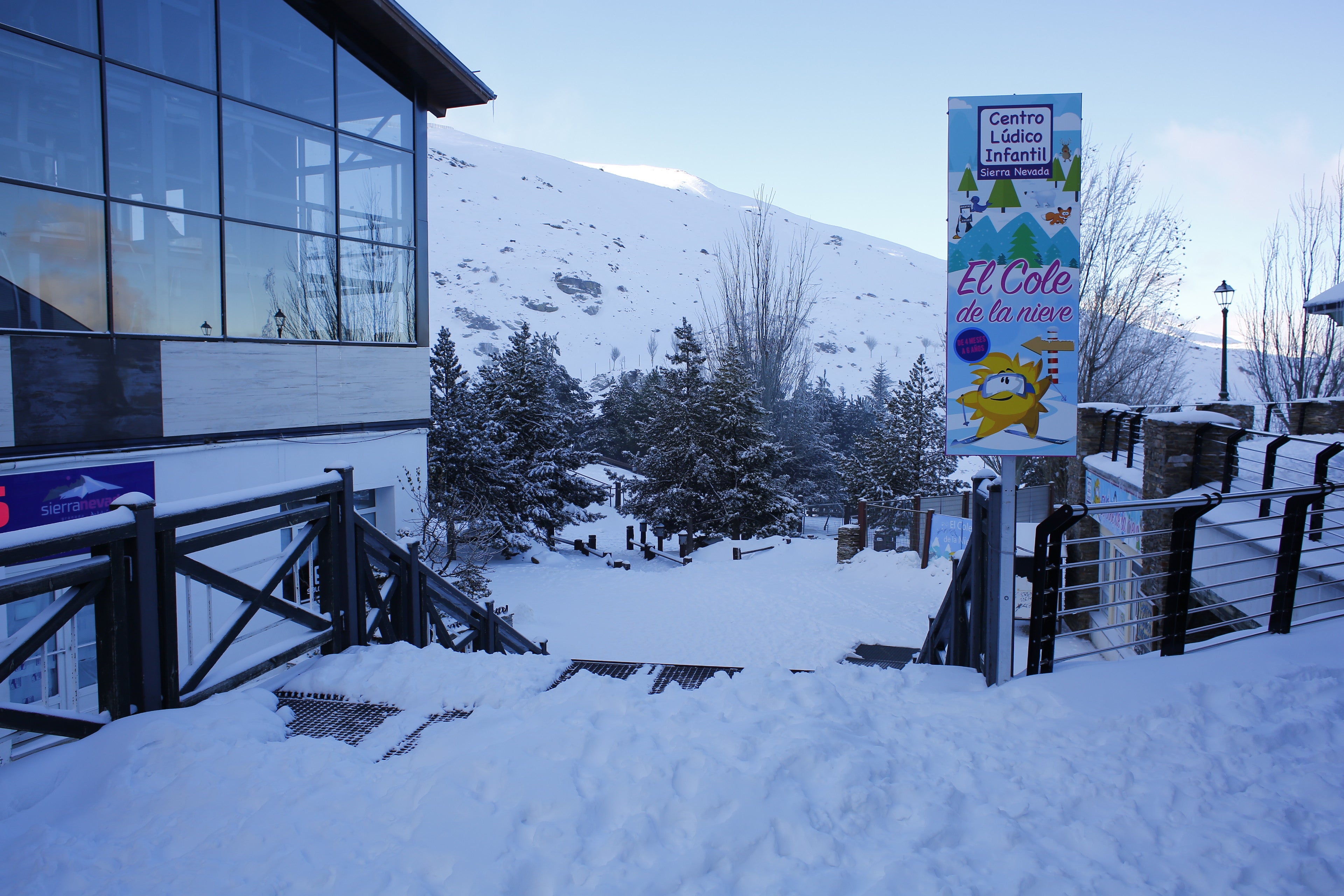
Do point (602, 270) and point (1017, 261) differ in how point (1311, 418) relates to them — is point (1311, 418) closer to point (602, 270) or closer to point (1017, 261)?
point (1017, 261)

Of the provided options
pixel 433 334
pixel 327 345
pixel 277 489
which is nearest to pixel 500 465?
pixel 327 345

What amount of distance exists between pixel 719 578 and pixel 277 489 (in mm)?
17892

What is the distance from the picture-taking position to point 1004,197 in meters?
4.17

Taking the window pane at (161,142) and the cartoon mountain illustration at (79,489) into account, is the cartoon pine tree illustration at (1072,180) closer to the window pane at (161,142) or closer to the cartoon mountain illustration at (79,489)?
the cartoon mountain illustration at (79,489)

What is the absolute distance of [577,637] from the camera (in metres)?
16.4

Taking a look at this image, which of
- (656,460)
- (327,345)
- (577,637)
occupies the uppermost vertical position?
(327,345)

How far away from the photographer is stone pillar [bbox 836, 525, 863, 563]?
21.9 metres

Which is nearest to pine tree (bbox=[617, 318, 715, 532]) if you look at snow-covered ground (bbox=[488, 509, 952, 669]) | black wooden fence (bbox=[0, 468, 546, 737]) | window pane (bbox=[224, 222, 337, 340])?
snow-covered ground (bbox=[488, 509, 952, 669])

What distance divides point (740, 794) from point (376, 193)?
13962mm

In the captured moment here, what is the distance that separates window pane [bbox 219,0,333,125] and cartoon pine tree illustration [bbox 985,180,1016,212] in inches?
470

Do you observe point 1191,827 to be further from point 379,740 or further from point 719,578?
point 719,578

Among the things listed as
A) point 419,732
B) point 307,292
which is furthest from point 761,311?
point 419,732

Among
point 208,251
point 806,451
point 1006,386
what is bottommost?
point 806,451

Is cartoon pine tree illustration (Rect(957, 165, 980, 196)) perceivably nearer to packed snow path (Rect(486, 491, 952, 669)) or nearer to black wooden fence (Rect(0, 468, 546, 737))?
black wooden fence (Rect(0, 468, 546, 737))
